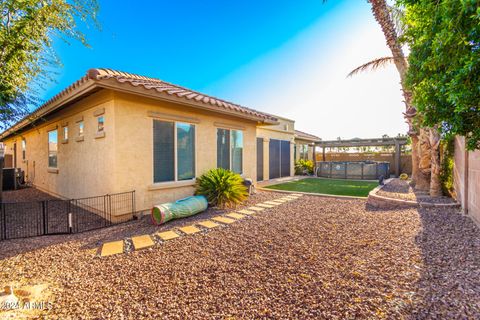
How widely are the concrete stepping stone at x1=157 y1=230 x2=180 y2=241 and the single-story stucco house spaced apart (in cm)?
186

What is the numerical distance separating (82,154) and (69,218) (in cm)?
312

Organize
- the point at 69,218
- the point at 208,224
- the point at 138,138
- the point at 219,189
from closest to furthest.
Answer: the point at 69,218, the point at 208,224, the point at 138,138, the point at 219,189

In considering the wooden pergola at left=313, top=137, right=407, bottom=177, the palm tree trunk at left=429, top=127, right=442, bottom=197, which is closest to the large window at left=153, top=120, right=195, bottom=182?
the palm tree trunk at left=429, top=127, right=442, bottom=197

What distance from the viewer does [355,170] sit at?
15102 millimetres

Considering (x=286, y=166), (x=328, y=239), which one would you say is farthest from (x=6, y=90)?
(x=286, y=166)

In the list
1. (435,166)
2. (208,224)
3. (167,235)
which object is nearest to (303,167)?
(435,166)

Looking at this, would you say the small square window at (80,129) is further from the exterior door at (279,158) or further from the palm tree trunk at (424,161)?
the palm tree trunk at (424,161)

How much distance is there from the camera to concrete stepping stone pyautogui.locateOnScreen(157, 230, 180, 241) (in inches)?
178

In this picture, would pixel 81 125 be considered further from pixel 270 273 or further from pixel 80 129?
pixel 270 273

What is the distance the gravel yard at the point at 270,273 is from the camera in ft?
7.43

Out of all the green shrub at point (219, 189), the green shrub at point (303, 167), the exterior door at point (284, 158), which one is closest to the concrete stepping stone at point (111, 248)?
the green shrub at point (219, 189)

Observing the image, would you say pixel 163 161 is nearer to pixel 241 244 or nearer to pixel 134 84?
pixel 134 84

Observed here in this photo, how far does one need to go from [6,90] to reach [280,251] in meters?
7.19

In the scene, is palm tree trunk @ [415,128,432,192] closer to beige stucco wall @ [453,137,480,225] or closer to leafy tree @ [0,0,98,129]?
beige stucco wall @ [453,137,480,225]
